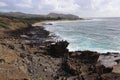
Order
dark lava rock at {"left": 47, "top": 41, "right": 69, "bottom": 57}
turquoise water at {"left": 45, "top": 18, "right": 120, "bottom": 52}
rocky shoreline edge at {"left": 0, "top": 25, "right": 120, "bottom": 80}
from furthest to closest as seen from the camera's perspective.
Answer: turquoise water at {"left": 45, "top": 18, "right": 120, "bottom": 52} < dark lava rock at {"left": 47, "top": 41, "right": 69, "bottom": 57} < rocky shoreline edge at {"left": 0, "top": 25, "right": 120, "bottom": 80}

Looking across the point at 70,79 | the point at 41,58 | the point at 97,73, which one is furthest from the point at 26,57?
the point at 97,73

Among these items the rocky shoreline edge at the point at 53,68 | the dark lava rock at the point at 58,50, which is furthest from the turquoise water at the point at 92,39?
the rocky shoreline edge at the point at 53,68

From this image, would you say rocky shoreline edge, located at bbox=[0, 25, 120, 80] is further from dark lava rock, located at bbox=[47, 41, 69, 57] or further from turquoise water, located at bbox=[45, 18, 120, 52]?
turquoise water, located at bbox=[45, 18, 120, 52]

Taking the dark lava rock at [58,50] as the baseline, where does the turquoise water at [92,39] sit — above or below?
below

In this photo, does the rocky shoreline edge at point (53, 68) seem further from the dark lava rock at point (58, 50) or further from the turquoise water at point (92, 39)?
the turquoise water at point (92, 39)

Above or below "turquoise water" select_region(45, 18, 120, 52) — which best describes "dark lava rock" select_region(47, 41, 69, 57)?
above

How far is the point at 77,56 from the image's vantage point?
24.5 meters

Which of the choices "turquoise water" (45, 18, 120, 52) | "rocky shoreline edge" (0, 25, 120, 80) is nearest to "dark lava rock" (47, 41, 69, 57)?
"rocky shoreline edge" (0, 25, 120, 80)

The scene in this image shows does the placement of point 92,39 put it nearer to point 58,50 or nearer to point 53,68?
point 58,50

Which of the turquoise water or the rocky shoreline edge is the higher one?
the rocky shoreline edge

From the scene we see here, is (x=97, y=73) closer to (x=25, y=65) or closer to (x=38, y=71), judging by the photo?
(x=38, y=71)

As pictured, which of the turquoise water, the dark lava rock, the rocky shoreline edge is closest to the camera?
the rocky shoreline edge

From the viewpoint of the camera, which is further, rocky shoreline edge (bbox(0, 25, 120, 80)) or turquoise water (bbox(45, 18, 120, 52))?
turquoise water (bbox(45, 18, 120, 52))

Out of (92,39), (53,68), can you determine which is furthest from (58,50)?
(92,39)
